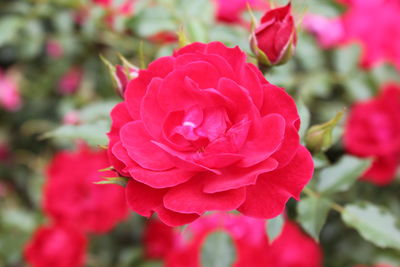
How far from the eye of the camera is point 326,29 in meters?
1.47

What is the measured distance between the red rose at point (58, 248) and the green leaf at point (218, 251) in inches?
15.9

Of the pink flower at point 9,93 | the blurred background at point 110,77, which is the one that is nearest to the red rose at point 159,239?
the blurred background at point 110,77

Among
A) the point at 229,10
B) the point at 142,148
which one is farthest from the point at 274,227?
the point at 229,10

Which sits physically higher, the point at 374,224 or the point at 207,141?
the point at 207,141

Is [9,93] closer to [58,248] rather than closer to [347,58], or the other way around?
[58,248]

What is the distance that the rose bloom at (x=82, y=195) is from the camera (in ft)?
4.14

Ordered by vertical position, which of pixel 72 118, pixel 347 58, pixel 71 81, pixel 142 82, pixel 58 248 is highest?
pixel 142 82

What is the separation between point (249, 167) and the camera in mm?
600

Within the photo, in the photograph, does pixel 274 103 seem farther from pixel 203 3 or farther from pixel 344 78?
pixel 344 78

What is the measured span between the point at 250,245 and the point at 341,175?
0.99 feet

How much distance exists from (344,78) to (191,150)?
0.79m

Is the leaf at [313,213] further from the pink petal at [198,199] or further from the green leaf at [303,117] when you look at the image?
the pink petal at [198,199]

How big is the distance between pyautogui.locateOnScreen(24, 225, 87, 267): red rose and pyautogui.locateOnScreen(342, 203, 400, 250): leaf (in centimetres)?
73

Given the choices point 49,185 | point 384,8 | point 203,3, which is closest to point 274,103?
point 203,3
